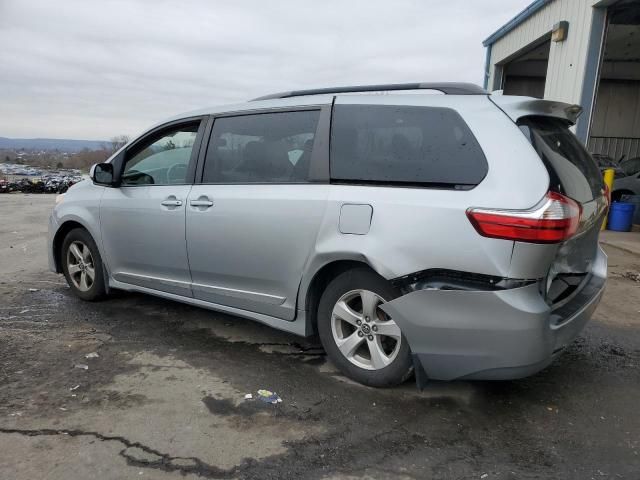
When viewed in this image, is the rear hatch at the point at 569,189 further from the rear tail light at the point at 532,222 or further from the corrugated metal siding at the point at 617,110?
the corrugated metal siding at the point at 617,110

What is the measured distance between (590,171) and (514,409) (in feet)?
5.13

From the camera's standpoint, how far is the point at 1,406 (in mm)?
2910

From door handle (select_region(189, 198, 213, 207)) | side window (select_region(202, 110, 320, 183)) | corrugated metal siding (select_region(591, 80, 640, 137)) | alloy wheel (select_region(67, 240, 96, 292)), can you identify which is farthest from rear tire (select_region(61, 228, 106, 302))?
corrugated metal siding (select_region(591, 80, 640, 137))

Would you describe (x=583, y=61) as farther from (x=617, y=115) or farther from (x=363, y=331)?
(x=617, y=115)

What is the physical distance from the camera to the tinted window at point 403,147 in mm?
2699

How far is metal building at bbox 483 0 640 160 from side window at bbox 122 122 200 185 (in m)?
7.46

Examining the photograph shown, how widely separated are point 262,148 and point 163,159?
113cm

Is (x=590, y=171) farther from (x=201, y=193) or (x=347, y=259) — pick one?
(x=201, y=193)

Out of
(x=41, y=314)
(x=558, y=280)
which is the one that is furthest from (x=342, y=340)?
(x=41, y=314)

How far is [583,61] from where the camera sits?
8703 mm

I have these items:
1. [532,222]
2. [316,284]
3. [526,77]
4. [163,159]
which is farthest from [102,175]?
[526,77]

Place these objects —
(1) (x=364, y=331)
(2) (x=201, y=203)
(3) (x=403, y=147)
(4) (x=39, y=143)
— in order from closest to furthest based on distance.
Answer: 1. (3) (x=403, y=147)
2. (1) (x=364, y=331)
3. (2) (x=201, y=203)
4. (4) (x=39, y=143)

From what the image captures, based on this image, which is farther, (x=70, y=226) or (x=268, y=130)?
(x=70, y=226)

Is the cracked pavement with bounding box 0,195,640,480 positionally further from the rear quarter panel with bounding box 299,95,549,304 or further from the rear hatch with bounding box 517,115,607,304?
the rear quarter panel with bounding box 299,95,549,304
